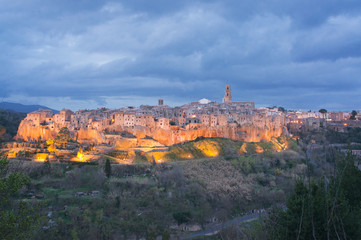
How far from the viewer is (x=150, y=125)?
1561 inches

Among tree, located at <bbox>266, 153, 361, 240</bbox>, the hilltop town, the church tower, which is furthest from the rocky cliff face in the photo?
tree, located at <bbox>266, 153, 361, 240</bbox>

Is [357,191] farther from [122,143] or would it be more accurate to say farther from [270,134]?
[270,134]

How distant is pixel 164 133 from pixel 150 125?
2.62 metres

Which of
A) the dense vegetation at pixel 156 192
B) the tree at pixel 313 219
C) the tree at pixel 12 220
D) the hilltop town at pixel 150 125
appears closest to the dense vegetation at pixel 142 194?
the dense vegetation at pixel 156 192

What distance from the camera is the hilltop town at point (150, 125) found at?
124ft

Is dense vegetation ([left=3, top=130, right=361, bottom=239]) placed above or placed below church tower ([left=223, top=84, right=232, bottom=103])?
below

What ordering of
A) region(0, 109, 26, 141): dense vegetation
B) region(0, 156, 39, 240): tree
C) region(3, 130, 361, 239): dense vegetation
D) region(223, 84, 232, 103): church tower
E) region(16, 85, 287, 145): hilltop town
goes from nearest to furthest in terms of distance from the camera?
1. region(0, 156, 39, 240): tree
2. region(3, 130, 361, 239): dense vegetation
3. region(16, 85, 287, 145): hilltop town
4. region(0, 109, 26, 141): dense vegetation
5. region(223, 84, 232, 103): church tower

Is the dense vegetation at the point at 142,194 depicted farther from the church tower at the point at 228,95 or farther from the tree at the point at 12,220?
the church tower at the point at 228,95

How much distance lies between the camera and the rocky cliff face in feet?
120

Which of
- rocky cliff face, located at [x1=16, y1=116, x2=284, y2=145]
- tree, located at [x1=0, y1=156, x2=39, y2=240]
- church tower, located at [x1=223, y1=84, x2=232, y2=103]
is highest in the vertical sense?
church tower, located at [x1=223, y1=84, x2=232, y2=103]

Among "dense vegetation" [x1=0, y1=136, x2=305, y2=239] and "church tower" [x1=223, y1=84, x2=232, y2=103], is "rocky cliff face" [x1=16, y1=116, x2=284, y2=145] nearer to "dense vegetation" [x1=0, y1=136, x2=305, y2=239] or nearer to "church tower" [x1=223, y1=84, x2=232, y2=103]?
"dense vegetation" [x1=0, y1=136, x2=305, y2=239]

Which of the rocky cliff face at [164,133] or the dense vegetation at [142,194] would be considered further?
the rocky cliff face at [164,133]

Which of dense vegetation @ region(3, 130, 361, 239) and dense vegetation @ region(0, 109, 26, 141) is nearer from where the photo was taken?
dense vegetation @ region(3, 130, 361, 239)

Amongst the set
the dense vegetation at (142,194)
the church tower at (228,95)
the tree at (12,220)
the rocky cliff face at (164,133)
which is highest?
the church tower at (228,95)
